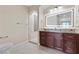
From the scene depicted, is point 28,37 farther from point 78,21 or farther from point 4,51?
point 78,21

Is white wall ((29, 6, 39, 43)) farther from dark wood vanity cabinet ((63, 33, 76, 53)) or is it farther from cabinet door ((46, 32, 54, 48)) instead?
dark wood vanity cabinet ((63, 33, 76, 53))

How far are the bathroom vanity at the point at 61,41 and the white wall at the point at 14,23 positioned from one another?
42 centimetres

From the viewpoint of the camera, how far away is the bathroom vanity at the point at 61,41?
2.21m

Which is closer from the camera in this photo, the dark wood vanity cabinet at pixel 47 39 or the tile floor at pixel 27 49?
the tile floor at pixel 27 49

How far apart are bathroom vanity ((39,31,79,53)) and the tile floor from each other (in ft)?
0.48

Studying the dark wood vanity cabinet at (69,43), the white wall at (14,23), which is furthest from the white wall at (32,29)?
the dark wood vanity cabinet at (69,43)

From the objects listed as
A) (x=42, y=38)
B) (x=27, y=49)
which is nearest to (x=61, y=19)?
(x=42, y=38)

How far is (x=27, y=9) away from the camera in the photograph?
2174 mm

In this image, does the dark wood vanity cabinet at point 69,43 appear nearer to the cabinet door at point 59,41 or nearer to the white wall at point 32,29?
the cabinet door at point 59,41

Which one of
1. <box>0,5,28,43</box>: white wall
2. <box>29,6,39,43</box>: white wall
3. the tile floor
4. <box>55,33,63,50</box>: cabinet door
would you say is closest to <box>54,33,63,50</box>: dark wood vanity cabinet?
<box>55,33,63,50</box>: cabinet door

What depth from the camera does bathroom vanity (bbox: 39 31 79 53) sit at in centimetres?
221
